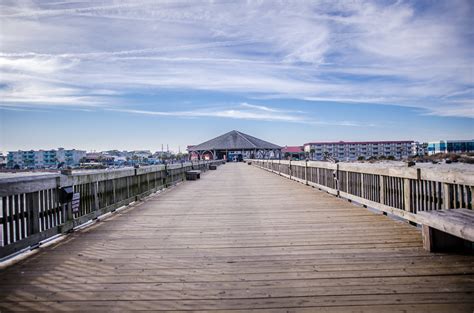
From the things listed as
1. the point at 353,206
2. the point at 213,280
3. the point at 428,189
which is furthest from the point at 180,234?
the point at 353,206

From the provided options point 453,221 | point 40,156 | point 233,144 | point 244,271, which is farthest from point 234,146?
point 40,156

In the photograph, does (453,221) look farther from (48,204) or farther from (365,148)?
(365,148)

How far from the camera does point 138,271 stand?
3725mm

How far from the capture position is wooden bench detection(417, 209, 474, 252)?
335 centimetres

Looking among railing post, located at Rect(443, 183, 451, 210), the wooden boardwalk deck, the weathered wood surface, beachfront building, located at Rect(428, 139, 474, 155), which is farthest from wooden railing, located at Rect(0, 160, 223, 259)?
beachfront building, located at Rect(428, 139, 474, 155)

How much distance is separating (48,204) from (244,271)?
137 inches

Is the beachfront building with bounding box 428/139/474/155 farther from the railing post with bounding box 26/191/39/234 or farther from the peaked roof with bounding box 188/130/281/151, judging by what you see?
the railing post with bounding box 26/191/39/234

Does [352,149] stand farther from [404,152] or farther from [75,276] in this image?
[75,276]

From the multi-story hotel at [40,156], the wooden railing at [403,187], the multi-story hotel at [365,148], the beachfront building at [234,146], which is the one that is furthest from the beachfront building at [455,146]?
the multi-story hotel at [40,156]

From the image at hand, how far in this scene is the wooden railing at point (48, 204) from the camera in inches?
165

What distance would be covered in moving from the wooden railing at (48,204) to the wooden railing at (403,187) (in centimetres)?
570

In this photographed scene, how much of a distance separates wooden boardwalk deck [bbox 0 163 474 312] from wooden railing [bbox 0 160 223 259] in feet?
0.96

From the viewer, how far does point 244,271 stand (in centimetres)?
364

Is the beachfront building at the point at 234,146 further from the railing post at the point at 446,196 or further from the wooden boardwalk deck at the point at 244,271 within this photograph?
the railing post at the point at 446,196
